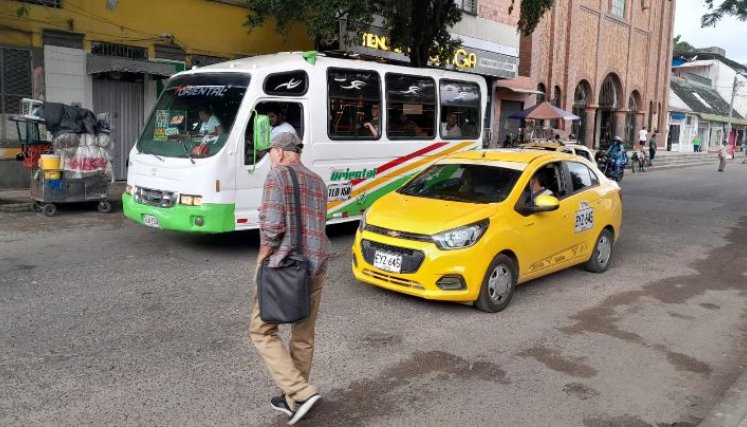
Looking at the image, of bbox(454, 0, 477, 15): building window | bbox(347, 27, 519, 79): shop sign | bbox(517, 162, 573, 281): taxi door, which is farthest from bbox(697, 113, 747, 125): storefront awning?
bbox(517, 162, 573, 281): taxi door

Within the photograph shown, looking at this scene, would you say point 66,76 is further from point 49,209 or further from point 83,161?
point 49,209

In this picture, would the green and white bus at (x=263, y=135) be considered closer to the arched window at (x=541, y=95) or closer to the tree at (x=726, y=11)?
the tree at (x=726, y=11)

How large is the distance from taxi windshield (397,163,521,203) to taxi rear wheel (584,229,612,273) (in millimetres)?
1868

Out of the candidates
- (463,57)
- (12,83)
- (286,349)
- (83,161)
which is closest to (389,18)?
(83,161)

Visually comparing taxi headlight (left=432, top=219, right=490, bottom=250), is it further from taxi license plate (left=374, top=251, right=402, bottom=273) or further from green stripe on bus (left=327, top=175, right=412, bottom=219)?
green stripe on bus (left=327, top=175, right=412, bottom=219)

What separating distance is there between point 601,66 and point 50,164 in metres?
29.3

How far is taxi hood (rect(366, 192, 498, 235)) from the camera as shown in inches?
246

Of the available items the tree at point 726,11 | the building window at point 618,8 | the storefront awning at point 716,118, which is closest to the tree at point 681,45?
the storefront awning at point 716,118

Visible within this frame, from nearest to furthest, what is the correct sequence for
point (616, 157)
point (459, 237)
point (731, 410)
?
point (731, 410) < point (459, 237) < point (616, 157)

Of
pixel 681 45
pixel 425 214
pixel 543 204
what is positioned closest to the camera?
pixel 425 214

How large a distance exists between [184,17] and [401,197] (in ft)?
34.8

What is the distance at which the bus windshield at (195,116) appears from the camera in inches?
324

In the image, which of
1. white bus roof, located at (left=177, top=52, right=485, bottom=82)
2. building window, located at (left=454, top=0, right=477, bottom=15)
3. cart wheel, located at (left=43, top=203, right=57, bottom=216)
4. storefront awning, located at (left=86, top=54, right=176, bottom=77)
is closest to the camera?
white bus roof, located at (left=177, top=52, right=485, bottom=82)

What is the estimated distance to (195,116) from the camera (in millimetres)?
8547
